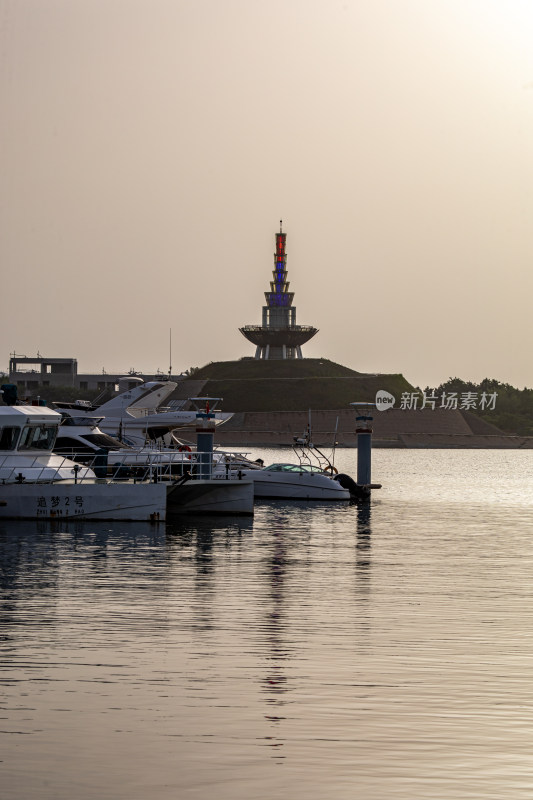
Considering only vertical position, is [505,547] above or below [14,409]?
below

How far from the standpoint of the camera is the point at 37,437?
48.6 metres

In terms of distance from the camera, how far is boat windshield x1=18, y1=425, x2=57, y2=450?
158ft

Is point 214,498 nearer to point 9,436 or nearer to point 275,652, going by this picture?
point 9,436

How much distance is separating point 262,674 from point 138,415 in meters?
62.7

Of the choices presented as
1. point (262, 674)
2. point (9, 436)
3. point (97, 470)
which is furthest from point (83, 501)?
point (262, 674)

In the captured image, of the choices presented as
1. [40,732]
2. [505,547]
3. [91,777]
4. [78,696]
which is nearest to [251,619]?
[78,696]

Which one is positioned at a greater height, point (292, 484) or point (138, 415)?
point (138, 415)

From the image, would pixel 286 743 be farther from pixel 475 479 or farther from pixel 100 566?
pixel 475 479

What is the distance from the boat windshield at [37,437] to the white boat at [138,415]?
15.2 metres

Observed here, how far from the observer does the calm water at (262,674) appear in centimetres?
1365

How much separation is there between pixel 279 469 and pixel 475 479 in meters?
48.2

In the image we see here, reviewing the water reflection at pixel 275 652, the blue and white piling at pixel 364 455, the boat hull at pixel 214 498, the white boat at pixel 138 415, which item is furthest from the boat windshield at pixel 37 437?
the blue and white piling at pixel 364 455

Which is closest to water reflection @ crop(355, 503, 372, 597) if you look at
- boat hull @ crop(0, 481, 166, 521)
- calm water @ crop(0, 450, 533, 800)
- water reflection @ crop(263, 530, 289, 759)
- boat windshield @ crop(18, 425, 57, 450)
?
calm water @ crop(0, 450, 533, 800)

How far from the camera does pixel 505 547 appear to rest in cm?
4400
